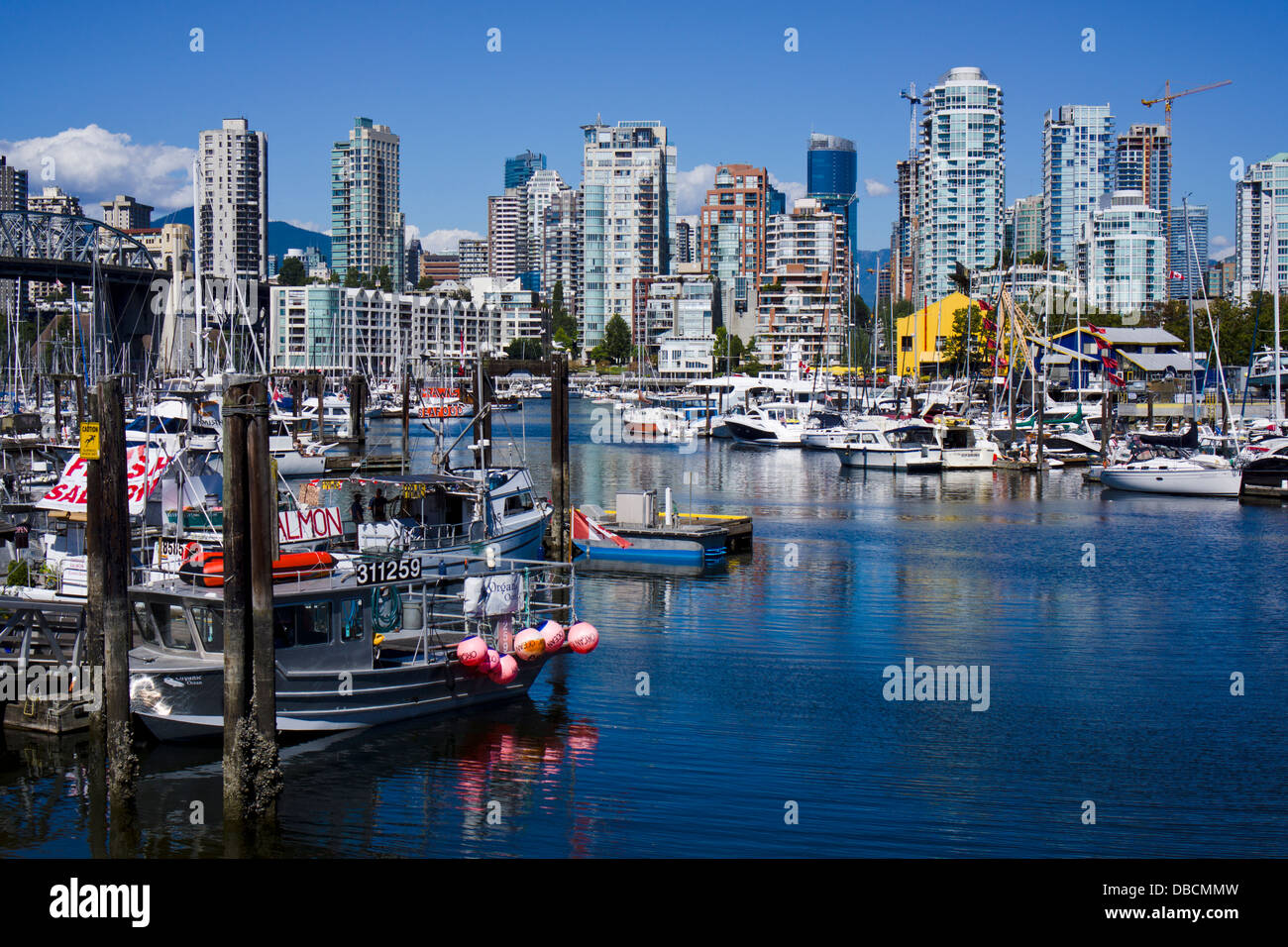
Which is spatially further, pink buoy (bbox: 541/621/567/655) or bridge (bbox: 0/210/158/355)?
bridge (bbox: 0/210/158/355)

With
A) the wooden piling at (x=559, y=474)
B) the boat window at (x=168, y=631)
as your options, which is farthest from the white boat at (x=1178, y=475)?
the boat window at (x=168, y=631)

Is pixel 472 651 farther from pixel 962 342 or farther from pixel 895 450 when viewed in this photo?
pixel 962 342

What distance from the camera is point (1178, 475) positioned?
204ft

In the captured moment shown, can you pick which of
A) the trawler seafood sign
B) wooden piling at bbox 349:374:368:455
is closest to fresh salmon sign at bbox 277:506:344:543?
the trawler seafood sign

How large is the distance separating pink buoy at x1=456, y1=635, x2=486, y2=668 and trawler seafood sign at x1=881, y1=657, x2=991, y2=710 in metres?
8.22

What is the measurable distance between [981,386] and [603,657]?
3498 inches

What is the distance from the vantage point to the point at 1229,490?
6131 cm

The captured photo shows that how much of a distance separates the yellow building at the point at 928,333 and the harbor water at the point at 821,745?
10352 cm

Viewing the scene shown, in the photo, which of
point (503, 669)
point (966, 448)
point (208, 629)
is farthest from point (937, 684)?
point (966, 448)

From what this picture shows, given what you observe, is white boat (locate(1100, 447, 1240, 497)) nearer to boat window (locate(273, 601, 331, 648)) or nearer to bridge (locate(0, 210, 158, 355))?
boat window (locate(273, 601, 331, 648))

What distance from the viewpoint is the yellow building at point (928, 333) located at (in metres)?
141

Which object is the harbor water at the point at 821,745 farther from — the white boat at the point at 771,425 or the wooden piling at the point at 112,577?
the white boat at the point at 771,425

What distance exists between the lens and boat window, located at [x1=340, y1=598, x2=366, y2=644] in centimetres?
2191
